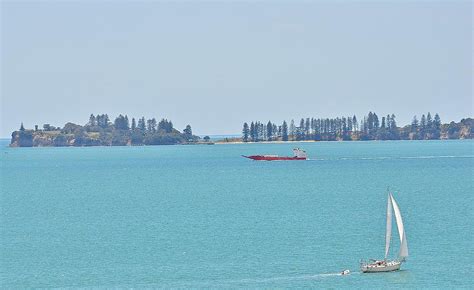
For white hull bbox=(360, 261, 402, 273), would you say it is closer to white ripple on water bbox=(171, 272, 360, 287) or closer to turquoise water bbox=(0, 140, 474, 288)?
turquoise water bbox=(0, 140, 474, 288)

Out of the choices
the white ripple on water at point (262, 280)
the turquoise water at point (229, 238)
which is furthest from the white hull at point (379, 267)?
the white ripple on water at point (262, 280)

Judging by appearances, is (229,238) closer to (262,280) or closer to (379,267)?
(262,280)

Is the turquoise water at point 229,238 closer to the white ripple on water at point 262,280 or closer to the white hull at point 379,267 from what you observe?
the white ripple on water at point 262,280

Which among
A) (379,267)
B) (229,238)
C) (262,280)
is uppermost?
(229,238)

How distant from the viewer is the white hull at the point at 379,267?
263 ft

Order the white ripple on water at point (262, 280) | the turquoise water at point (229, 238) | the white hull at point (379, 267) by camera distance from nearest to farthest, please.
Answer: the white ripple on water at point (262, 280)
the turquoise water at point (229, 238)
the white hull at point (379, 267)

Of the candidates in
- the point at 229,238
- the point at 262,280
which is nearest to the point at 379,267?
the point at 262,280

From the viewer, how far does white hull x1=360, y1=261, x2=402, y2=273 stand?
8006 centimetres

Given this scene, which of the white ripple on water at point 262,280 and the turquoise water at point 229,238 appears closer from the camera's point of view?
the white ripple on water at point 262,280

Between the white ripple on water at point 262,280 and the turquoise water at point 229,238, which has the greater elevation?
the turquoise water at point 229,238

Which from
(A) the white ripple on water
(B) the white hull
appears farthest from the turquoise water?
(B) the white hull

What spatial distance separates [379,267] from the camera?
80.2m

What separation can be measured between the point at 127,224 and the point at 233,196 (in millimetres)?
44017

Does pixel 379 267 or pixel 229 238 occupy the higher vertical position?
pixel 229 238
